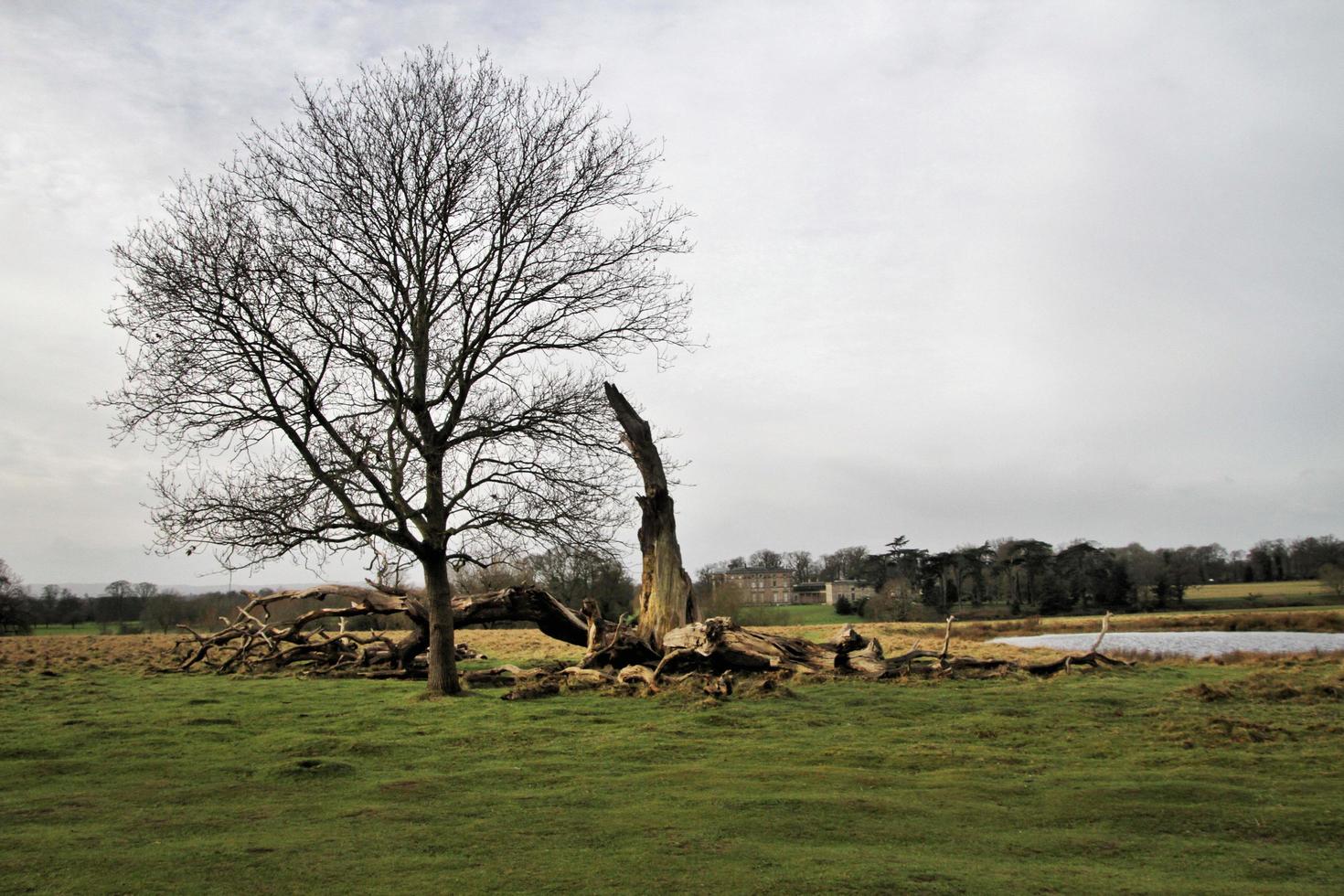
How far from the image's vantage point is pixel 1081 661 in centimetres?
2042

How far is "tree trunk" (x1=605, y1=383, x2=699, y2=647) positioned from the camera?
67.1ft

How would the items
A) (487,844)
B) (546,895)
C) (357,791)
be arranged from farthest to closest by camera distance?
(357,791)
(487,844)
(546,895)

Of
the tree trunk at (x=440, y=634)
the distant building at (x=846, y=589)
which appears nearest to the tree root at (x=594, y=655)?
the tree trunk at (x=440, y=634)

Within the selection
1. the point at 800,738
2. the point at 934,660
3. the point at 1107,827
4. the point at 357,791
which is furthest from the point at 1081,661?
the point at 357,791

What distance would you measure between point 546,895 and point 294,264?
13.6 meters

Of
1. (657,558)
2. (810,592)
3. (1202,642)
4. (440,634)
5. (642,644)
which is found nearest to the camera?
(440,634)

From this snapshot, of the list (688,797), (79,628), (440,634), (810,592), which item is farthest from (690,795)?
(810,592)

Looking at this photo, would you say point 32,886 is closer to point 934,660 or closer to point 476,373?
point 476,373

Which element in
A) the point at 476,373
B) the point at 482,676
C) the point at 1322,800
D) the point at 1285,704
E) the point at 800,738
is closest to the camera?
the point at 1322,800

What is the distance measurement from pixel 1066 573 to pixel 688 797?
88078 millimetres

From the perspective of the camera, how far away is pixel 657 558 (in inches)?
829

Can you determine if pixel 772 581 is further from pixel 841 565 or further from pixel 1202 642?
pixel 1202 642

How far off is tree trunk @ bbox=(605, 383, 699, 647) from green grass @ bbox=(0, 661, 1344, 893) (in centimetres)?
601

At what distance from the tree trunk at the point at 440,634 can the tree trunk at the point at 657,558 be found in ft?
17.0
